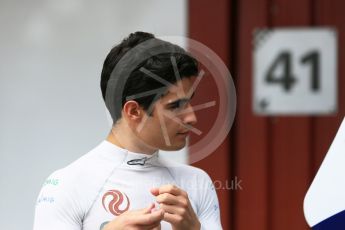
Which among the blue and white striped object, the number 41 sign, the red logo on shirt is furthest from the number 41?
the red logo on shirt

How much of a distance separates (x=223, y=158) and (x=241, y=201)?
0.15 meters

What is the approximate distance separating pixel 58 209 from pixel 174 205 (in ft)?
0.61

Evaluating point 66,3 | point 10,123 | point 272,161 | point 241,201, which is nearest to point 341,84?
point 272,161

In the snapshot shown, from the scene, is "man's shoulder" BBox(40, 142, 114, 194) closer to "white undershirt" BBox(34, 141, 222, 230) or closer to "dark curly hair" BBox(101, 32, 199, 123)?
"white undershirt" BBox(34, 141, 222, 230)

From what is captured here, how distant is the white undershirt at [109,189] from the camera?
1.12 meters

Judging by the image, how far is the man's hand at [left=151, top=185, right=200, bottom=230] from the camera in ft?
3.46

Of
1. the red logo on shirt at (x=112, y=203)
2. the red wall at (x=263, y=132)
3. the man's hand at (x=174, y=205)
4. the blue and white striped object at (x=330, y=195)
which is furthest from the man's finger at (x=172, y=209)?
the red wall at (x=263, y=132)

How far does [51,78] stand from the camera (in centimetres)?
214

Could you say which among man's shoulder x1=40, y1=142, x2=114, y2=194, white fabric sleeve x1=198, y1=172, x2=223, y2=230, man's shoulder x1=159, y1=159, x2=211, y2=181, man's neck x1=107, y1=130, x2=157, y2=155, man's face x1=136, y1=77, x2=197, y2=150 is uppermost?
man's face x1=136, y1=77, x2=197, y2=150

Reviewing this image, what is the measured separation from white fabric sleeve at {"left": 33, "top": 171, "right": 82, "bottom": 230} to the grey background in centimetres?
97

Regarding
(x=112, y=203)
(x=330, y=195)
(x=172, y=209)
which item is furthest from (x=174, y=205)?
(x=330, y=195)

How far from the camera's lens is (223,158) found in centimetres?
208

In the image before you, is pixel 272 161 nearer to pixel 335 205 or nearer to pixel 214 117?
pixel 214 117

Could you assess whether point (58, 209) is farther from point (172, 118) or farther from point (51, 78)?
point (51, 78)
